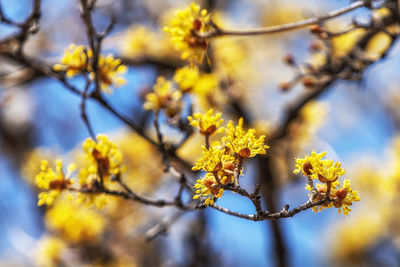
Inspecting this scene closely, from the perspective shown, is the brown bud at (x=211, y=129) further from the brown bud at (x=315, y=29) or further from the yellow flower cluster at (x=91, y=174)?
the brown bud at (x=315, y=29)

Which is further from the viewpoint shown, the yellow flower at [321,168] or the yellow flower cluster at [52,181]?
the yellow flower cluster at [52,181]

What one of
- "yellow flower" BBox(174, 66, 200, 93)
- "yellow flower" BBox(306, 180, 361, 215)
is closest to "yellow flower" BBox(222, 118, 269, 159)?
"yellow flower" BBox(306, 180, 361, 215)

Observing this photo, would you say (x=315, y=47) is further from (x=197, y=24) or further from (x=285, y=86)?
(x=197, y=24)

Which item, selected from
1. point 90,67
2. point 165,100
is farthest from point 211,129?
point 90,67

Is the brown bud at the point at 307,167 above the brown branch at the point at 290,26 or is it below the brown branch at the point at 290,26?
below

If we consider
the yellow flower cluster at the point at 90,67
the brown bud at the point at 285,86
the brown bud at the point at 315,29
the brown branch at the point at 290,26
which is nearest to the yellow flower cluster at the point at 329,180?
the brown branch at the point at 290,26

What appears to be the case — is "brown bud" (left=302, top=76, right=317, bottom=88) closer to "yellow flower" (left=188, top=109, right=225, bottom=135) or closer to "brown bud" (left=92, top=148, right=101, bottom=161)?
"yellow flower" (left=188, top=109, right=225, bottom=135)
